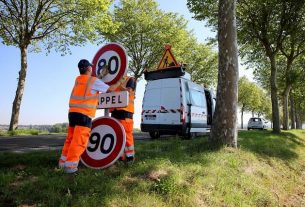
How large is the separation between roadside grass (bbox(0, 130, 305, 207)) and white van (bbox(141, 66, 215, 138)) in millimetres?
3846

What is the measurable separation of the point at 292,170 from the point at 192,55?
34.3 m

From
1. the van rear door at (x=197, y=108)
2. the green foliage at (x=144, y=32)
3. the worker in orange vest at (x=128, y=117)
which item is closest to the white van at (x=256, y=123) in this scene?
the green foliage at (x=144, y=32)

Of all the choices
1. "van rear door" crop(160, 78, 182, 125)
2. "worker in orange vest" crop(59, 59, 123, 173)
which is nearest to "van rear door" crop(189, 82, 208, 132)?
"van rear door" crop(160, 78, 182, 125)

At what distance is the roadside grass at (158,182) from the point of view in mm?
5184

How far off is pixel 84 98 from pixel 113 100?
571mm

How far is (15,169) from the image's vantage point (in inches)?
256

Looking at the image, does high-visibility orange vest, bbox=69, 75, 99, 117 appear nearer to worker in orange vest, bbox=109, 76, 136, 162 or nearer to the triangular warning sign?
worker in orange vest, bbox=109, 76, 136, 162

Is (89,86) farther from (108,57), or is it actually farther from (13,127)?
(13,127)

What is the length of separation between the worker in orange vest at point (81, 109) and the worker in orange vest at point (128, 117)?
1.27 m

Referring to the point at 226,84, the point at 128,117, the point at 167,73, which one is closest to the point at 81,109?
the point at 128,117

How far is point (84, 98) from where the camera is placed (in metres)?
6.17

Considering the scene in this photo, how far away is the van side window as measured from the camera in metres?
14.8

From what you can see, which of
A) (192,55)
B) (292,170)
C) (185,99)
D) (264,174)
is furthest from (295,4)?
(192,55)

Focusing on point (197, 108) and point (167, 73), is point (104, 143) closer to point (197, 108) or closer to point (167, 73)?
point (167, 73)
